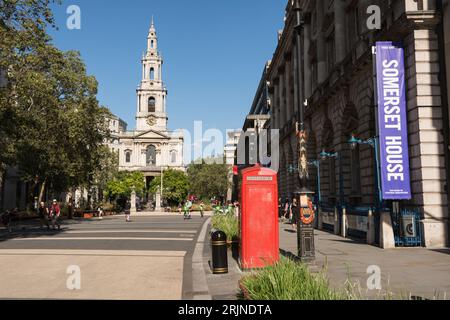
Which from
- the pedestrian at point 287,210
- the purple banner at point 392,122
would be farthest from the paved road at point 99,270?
the pedestrian at point 287,210

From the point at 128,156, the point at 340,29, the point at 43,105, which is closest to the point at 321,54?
the point at 340,29

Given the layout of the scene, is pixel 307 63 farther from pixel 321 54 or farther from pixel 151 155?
pixel 151 155

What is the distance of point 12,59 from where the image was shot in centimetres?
2011

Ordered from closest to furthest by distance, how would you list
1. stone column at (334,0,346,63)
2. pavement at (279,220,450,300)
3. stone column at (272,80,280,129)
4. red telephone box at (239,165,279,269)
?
pavement at (279,220,450,300)
red telephone box at (239,165,279,269)
stone column at (334,0,346,63)
stone column at (272,80,280,129)

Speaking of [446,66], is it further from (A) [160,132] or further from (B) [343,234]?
(A) [160,132]

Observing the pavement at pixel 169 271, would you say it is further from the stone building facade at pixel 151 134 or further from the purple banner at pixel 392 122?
the stone building facade at pixel 151 134

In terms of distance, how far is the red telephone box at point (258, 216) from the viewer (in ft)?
32.5

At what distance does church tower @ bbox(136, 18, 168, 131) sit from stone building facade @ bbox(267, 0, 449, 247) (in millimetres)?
84295

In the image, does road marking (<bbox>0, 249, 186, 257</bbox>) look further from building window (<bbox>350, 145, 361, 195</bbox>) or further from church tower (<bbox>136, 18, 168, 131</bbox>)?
church tower (<bbox>136, 18, 168, 131</bbox>)

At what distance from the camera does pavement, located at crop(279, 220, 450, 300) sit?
6.91 m

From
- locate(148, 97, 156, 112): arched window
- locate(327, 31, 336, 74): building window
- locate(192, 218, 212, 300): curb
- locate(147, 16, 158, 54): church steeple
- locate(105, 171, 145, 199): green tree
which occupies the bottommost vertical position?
locate(192, 218, 212, 300): curb

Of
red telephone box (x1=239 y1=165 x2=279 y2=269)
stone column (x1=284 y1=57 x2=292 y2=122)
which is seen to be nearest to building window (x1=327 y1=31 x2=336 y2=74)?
stone column (x1=284 y1=57 x2=292 y2=122)

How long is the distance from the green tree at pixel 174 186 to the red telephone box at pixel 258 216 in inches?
2944

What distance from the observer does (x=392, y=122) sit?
14.9 meters
